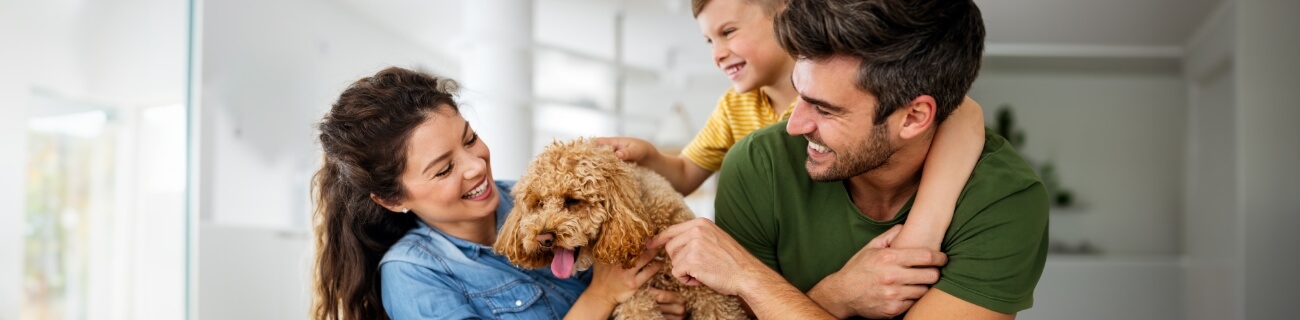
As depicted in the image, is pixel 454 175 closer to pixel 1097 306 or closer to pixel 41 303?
pixel 41 303

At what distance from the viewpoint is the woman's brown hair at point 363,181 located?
4.63 ft

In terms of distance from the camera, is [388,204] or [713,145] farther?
[713,145]

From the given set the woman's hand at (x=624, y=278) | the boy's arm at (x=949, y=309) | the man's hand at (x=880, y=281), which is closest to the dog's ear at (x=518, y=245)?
the woman's hand at (x=624, y=278)

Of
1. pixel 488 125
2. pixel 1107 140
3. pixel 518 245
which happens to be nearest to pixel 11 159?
pixel 518 245

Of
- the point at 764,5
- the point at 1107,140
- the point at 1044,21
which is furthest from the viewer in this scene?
the point at 1107,140

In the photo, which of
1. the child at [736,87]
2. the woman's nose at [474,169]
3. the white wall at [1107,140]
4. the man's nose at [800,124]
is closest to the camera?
the man's nose at [800,124]

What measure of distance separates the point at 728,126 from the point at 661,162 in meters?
0.34

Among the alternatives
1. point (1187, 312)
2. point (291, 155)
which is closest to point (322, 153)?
point (291, 155)

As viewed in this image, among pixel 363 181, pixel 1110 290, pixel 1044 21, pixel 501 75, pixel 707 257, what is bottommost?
pixel 1110 290

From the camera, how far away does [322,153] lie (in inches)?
60.9

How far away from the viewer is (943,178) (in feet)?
4.16

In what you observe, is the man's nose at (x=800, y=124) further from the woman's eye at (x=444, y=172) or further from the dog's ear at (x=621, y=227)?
the woman's eye at (x=444, y=172)

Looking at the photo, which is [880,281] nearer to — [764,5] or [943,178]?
[943,178]

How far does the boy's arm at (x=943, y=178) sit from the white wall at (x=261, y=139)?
40.2 inches
